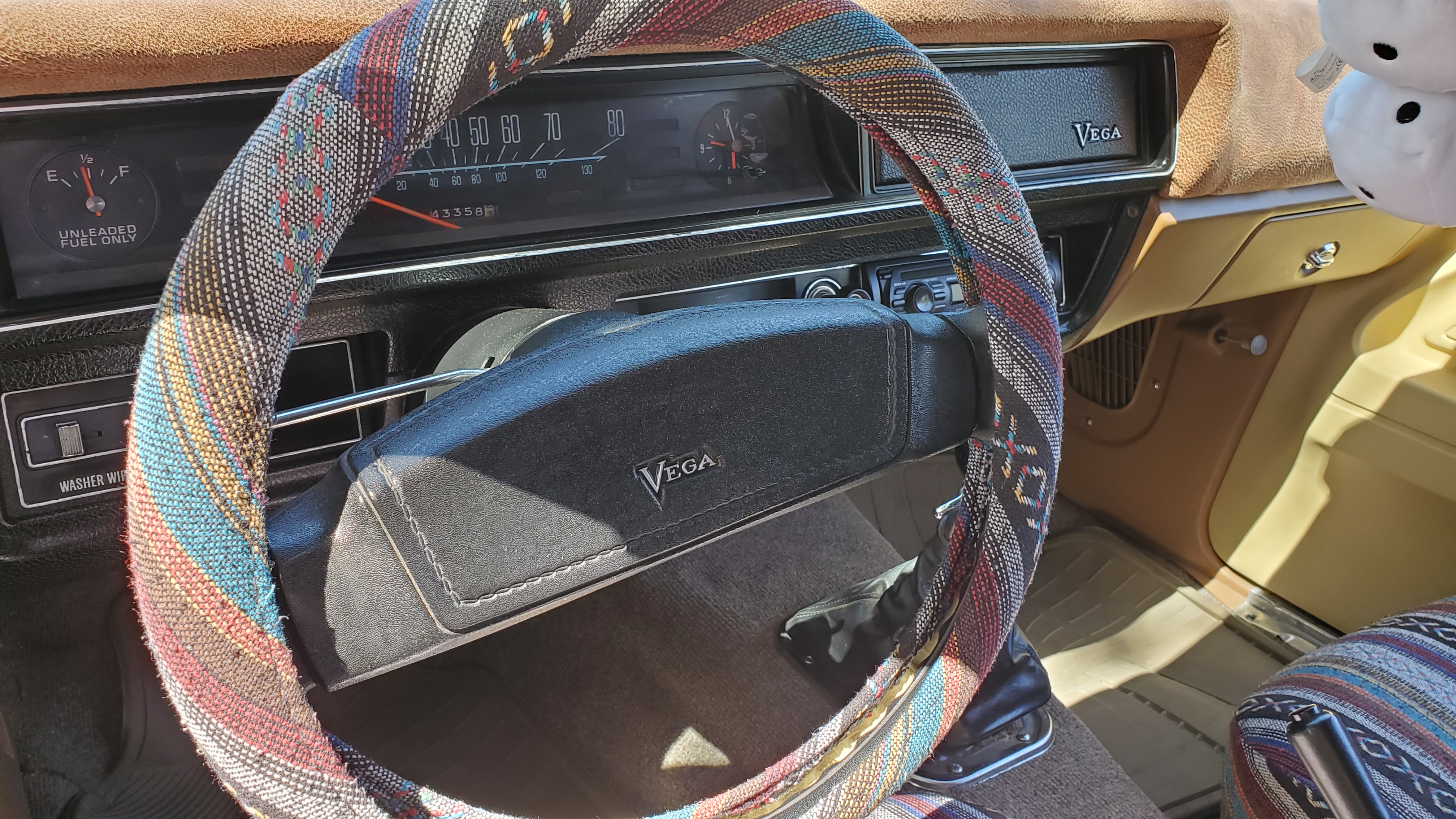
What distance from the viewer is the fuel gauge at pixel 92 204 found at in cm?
72

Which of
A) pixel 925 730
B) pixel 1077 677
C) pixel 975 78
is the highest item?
pixel 975 78

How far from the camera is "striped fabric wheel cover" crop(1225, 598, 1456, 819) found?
792 mm

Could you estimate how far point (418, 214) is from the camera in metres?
0.84

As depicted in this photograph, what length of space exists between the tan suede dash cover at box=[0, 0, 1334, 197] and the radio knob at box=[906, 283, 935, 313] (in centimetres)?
Result: 27

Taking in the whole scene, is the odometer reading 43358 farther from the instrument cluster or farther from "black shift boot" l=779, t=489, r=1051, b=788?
"black shift boot" l=779, t=489, r=1051, b=788

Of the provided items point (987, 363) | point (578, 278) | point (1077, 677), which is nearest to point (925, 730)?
point (987, 363)

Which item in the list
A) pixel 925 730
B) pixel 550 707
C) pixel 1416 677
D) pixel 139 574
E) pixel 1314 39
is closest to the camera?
pixel 139 574

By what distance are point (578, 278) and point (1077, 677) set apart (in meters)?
0.99

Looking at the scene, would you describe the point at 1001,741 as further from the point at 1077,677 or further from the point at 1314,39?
the point at 1314,39

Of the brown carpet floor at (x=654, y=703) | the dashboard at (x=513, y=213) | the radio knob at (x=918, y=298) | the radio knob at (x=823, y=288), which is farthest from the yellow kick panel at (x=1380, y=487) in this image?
the radio knob at (x=823, y=288)

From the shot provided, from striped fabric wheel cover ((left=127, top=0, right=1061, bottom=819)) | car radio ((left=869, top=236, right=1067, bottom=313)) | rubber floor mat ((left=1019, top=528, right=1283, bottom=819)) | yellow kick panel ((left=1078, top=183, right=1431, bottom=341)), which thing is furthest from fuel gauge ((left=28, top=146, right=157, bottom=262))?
rubber floor mat ((left=1019, top=528, right=1283, bottom=819))

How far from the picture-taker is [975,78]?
3.63ft

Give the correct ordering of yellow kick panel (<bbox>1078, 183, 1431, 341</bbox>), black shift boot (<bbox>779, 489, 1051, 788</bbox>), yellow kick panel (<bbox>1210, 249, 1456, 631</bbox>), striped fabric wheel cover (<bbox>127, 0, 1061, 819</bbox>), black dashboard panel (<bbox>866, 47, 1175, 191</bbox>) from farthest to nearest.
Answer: yellow kick panel (<bbox>1210, 249, 1456, 631</bbox>) → yellow kick panel (<bbox>1078, 183, 1431, 341</bbox>) → black dashboard panel (<bbox>866, 47, 1175, 191</bbox>) → black shift boot (<bbox>779, 489, 1051, 788</bbox>) → striped fabric wheel cover (<bbox>127, 0, 1061, 819</bbox>)

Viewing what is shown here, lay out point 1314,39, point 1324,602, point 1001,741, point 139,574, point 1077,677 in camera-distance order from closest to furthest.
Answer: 1. point 139,574
2. point 1001,741
3. point 1314,39
4. point 1077,677
5. point 1324,602
